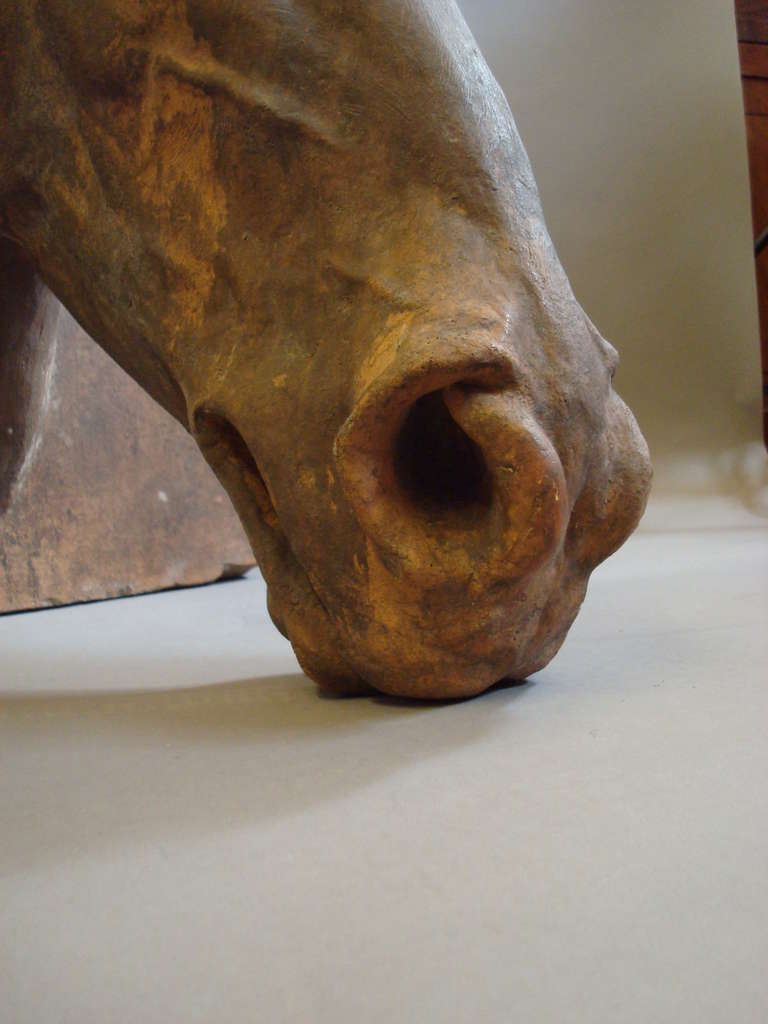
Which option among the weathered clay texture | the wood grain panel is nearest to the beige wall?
the wood grain panel

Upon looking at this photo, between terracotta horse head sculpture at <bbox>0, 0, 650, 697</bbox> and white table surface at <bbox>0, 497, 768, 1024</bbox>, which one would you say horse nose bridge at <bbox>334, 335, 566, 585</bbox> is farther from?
white table surface at <bbox>0, 497, 768, 1024</bbox>

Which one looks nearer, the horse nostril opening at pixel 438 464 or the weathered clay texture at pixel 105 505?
the horse nostril opening at pixel 438 464

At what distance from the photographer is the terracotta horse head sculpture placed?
676 mm

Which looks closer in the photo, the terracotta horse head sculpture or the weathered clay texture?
the terracotta horse head sculpture

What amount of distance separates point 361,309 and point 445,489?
0.13 m

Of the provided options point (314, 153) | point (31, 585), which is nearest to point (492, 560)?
point (314, 153)

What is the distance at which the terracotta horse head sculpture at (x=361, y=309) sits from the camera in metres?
0.68

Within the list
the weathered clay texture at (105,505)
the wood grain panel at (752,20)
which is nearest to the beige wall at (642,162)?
the wood grain panel at (752,20)

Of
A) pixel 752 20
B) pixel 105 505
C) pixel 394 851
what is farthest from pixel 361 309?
pixel 752 20

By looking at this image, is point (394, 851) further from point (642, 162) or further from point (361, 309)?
point (642, 162)

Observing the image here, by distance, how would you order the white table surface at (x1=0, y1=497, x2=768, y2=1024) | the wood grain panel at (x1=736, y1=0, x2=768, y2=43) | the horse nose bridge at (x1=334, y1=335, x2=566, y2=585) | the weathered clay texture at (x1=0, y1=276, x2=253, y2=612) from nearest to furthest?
the white table surface at (x1=0, y1=497, x2=768, y2=1024), the horse nose bridge at (x1=334, y1=335, x2=566, y2=585), the weathered clay texture at (x1=0, y1=276, x2=253, y2=612), the wood grain panel at (x1=736, y1=0, x2=768, y2=43)

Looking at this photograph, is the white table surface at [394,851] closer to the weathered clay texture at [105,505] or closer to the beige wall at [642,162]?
the weathered clay texture at [105,505]

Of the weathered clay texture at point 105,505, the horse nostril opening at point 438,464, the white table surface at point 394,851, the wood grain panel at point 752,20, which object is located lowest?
the weathered clay texture at point 105,505

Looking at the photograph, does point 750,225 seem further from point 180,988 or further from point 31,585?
point 180,988
